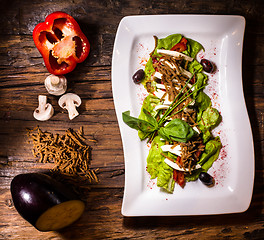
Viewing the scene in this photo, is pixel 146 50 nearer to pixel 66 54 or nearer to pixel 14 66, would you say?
pixel 66 54

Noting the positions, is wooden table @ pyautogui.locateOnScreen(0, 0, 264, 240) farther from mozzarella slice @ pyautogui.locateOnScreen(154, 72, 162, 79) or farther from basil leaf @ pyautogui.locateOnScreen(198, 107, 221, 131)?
basil leaf @ pyautogui.locateOnScreen(198, 107, 221, 131)

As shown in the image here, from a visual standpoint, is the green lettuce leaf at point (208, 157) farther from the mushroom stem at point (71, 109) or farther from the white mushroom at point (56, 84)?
the white mushroom at point (56, 84)

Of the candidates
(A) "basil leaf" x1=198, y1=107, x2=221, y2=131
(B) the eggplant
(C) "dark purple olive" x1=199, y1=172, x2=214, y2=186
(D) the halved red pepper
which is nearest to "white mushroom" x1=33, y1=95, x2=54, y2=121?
(D) the halved red pepper

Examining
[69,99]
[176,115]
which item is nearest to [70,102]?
[69,99]

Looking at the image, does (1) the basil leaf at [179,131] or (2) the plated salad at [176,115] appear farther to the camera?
(2) the plated salad at [176,115]

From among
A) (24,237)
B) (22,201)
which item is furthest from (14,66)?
(24,237)

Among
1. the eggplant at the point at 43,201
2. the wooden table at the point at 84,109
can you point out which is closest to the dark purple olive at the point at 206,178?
the wooden table at the point at 84,109

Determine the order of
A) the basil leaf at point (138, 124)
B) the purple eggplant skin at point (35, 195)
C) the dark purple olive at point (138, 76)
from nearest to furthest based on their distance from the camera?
the purple eggplant skin at point (35, 195), the basil leaf at point (138, 124), the dark purple olive at point (138, 76)
